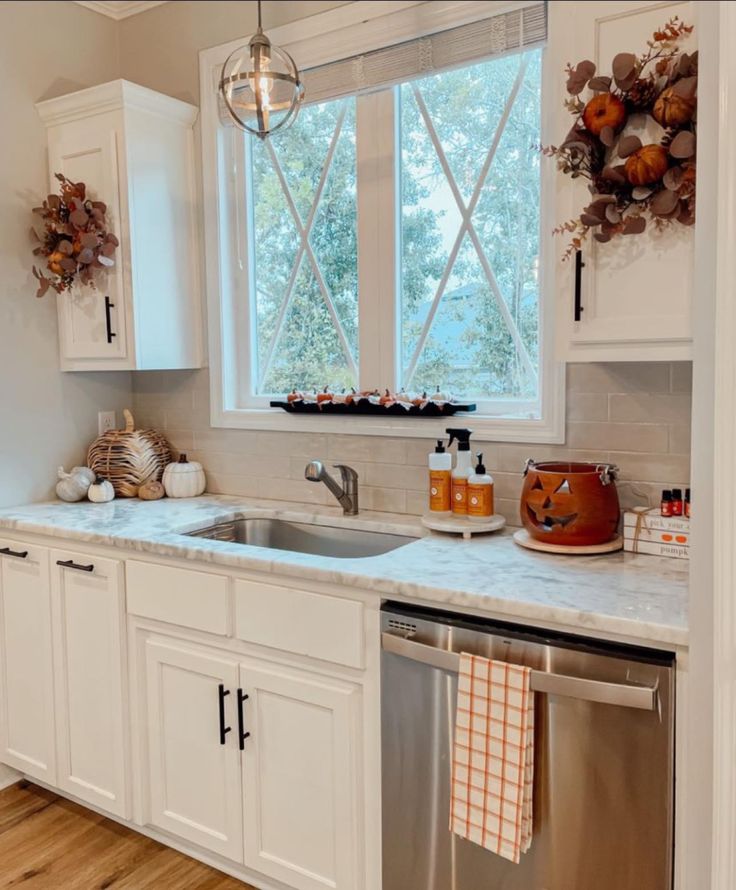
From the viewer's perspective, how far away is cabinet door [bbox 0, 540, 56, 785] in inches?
96.0

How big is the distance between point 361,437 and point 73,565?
97cm

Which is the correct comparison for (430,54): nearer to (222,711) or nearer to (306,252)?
(306,252)

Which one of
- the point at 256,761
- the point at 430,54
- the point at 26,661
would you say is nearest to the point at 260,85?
the point at 430,54

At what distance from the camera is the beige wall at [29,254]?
8.82 feet

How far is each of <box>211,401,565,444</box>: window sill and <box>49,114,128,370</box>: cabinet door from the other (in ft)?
1.52

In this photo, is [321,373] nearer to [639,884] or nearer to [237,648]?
[237,648]

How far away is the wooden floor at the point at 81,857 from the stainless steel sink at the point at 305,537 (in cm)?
94

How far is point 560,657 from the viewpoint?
1527 millimetres

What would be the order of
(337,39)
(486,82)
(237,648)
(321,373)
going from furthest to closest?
(321,373) → (337,39) → (486,82) → (237,648)

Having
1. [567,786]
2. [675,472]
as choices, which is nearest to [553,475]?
[675,472]

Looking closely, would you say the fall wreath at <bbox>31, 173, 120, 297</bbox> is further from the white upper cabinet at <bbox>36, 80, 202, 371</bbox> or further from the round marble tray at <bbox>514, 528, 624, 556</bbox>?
the round marble tray at <bbox>514, 528, 624, 556</bbox>

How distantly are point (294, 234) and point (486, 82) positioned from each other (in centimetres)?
82

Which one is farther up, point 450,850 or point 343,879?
point 450,850

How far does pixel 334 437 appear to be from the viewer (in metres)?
2.64
